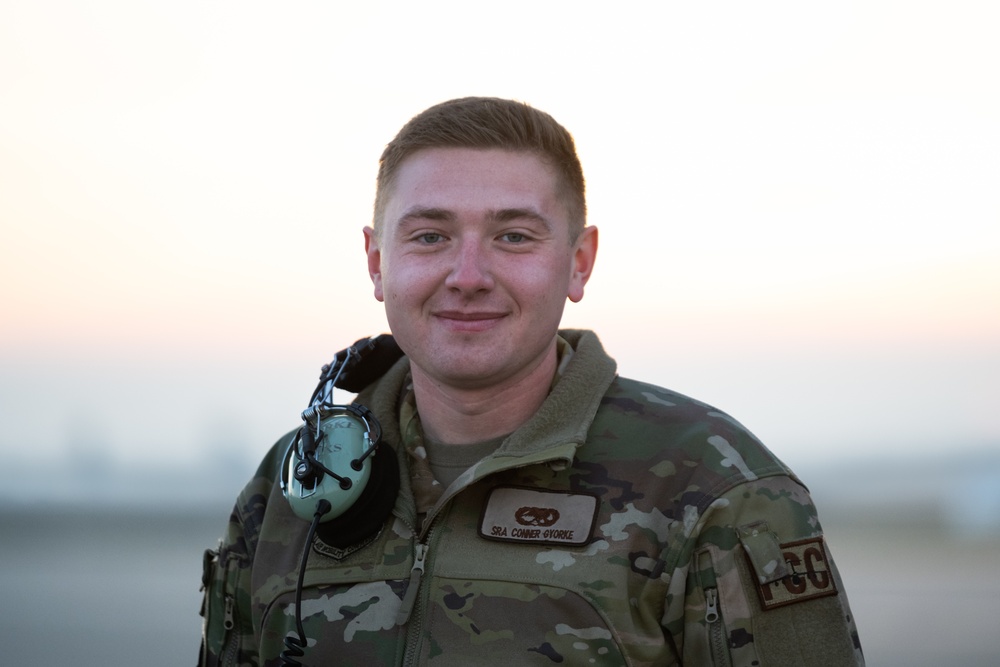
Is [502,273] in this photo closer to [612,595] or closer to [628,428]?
[628,428]

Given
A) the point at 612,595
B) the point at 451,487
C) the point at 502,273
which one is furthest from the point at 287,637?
the point at 502,273

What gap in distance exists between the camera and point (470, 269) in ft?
11.0

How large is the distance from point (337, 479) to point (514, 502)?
528mm

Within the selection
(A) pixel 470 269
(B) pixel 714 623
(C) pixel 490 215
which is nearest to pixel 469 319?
(A) pixel 470 269

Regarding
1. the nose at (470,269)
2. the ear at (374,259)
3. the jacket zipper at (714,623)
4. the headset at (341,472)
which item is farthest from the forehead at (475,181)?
the jacket zipper at (714,623)

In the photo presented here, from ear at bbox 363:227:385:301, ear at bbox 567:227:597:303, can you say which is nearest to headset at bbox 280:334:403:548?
ear at bbox 363:227:385:301

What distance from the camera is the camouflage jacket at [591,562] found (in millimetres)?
3078

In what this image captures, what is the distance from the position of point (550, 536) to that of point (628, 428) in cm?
42

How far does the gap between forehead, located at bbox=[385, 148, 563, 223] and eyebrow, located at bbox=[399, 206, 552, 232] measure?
0.01 metres

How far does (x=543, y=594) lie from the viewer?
3.22 metres

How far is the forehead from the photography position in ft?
11.3

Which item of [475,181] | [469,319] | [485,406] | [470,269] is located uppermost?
[475,181]

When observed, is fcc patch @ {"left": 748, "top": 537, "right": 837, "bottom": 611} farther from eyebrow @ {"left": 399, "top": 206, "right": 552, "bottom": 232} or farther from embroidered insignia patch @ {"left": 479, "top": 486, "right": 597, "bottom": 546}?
eyebrow @ {"left": 399, "top": 206, "right": 552, "bottom": 232}

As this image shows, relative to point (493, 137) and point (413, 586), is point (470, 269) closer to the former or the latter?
point (493, 137)
